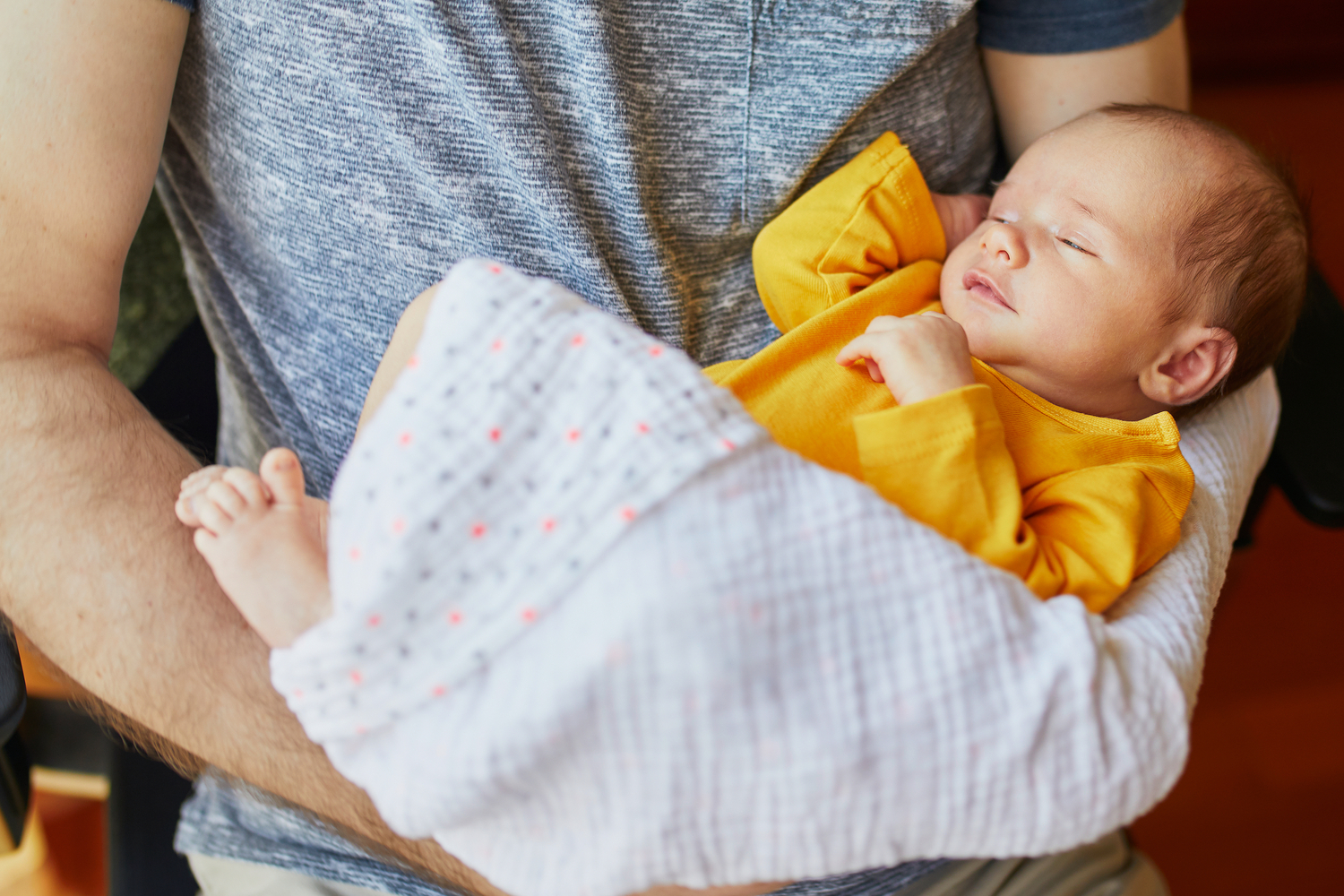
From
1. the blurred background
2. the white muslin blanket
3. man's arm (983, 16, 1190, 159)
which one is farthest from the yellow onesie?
the blurred background

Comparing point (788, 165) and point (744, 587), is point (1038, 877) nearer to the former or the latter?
point (744, 587)

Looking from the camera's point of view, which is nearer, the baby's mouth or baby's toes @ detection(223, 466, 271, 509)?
baby's toes @ detection(223, 466, 271, 509)

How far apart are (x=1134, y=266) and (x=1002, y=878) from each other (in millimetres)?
609

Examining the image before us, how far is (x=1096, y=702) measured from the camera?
0.61 meters

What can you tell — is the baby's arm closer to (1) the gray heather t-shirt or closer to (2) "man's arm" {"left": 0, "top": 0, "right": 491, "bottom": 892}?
(1) the gray heather t-shirt

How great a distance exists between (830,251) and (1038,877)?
0.66 metres

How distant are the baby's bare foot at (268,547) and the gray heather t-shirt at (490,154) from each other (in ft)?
0.77

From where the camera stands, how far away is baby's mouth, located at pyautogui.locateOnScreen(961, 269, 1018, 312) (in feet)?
Result: 2.91

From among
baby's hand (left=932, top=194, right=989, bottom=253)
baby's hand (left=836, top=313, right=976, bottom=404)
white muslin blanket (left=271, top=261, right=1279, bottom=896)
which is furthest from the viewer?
baby's hand (left=932, top=194, right=989, bottom=253)

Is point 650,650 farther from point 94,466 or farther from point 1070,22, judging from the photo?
point 1070,22

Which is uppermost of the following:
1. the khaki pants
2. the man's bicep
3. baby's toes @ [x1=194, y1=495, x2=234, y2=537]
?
the man's bicep

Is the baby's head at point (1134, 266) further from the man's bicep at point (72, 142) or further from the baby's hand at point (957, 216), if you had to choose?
the man's bicep at point (72, 142)

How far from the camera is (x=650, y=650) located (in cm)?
54

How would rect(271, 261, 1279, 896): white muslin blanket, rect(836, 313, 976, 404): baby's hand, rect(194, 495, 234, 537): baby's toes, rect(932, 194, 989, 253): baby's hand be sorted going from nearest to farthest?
rect(271, 261, 1279, 896): white muslin blanket < rect(194, 495, 234, 537): baby's toes < rect(836, 313, 976, 404): baby's hand < rect(932, 194, 989, 253): baby's hand
